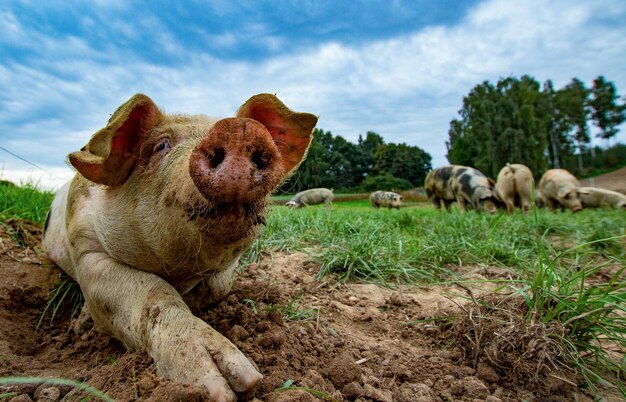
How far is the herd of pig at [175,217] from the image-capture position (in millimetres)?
1489

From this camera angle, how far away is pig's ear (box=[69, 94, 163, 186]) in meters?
2.00

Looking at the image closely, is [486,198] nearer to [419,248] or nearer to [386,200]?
[419,248]

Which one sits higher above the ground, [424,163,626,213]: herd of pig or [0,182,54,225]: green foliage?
[0,182,54,225]: green foliage

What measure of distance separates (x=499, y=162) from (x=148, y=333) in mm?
43091

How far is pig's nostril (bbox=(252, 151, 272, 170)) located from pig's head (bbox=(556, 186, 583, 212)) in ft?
Answer: 49.3

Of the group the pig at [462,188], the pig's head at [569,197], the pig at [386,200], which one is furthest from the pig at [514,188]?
the pig at [386,200]

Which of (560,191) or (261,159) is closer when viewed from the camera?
(261,159)

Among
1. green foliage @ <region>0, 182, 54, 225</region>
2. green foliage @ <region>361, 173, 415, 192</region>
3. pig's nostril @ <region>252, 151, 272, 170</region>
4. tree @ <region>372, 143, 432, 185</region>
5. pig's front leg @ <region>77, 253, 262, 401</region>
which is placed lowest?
pig's front leg @ <region>77, 253, 262, 401</region>

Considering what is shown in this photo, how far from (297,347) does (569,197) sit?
592 inches

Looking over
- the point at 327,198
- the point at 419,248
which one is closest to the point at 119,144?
the point at 419,248

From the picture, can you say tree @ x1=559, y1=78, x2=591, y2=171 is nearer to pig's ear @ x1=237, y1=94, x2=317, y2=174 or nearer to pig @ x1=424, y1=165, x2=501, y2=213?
pig @ x1=424, y1=165, x2=501, y2=213

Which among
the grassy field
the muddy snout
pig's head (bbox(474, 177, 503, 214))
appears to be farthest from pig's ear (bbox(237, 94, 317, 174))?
pig's head (bbox(474, 177, 503, 214))

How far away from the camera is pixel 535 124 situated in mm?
41500

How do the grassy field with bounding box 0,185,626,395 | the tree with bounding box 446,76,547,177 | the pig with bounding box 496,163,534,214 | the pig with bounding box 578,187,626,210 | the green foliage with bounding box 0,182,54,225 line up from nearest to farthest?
the grassy field with bounding box 0,185,626,395, the green foliage with bounding box 0,182,54,225, the pig with bounding box 496,163,534,214, the pig with bounding box 578,187,626,210, the tree with bounding box 446,76,547,177
